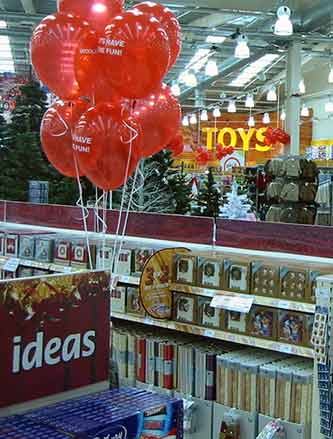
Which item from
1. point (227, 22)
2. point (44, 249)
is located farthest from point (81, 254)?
point (227, 22)

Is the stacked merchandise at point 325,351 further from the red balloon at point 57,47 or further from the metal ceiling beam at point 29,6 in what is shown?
the metal ceiling beam at point 29,6

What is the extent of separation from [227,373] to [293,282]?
626 mm

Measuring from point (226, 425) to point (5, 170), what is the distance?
7.19 metres

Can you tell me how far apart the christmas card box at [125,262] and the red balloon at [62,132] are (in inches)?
22.1

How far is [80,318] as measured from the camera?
1.87 meters

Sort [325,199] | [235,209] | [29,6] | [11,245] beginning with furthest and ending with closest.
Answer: [325,199] → [29,6] → [235,209] → [11,245]

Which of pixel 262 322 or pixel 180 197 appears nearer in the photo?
pixel 262 322

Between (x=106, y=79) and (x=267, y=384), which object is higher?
(x=106, y=79)

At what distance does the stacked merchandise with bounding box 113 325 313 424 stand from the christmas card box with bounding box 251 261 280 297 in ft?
1.21

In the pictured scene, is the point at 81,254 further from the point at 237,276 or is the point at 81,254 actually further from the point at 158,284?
the point at 237,276

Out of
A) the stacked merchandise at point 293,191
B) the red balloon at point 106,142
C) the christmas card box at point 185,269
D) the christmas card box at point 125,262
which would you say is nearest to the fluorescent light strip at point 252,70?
the stacked merchandise at point 293,191

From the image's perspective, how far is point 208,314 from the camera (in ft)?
12.1

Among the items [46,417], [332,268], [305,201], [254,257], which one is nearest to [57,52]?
[254,257]

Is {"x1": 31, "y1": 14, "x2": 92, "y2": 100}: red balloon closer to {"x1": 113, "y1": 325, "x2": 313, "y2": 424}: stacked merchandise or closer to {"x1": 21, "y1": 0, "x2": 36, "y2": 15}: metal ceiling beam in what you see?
{"x1": 113, "y1": 325, "x2": 313, "y2": 424}: stacked merchandise
